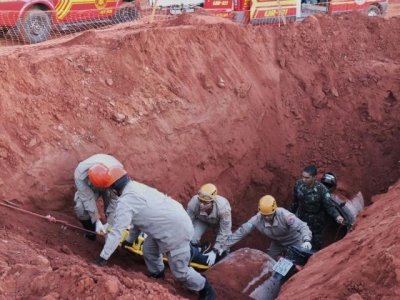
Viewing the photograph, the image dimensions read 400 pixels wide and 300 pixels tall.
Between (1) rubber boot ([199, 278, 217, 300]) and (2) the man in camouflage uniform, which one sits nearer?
(1) rubber boot ([199, 278, 217, 300])

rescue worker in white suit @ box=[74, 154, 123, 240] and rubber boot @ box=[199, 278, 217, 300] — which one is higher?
rescue worker in white suit @ box=[74, 154, 123, 240]

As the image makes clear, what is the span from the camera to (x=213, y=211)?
8.71 m

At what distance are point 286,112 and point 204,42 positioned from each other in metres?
2.20

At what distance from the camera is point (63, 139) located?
26.8 feet

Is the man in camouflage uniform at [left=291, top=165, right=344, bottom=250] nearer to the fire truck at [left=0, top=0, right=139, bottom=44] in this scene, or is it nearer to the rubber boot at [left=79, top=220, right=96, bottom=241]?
the rubber boot at [left=79, top=220, right=96, bottom=241]

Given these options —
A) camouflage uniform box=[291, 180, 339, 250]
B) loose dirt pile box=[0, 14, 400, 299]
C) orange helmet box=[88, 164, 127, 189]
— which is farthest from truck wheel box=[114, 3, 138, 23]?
orange helmet box=[88, 164, 127, 189]

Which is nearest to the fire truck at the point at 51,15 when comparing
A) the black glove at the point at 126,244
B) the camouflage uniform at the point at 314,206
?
the black glove at the point at 126,244

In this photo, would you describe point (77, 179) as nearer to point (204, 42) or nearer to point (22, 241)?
point (22, 241)

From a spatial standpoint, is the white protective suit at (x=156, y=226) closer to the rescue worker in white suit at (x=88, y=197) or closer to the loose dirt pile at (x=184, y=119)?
the loose dirt pile at (x=184, y=119)

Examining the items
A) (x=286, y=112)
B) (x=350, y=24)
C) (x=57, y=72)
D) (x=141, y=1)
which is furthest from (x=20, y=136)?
(x=141, y=1)

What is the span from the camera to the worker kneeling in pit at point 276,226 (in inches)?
330

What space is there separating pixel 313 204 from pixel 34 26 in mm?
8773

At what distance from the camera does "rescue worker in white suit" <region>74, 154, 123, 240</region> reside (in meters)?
7.44

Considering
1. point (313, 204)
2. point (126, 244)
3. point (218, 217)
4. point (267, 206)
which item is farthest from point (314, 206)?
point (126, 244)
